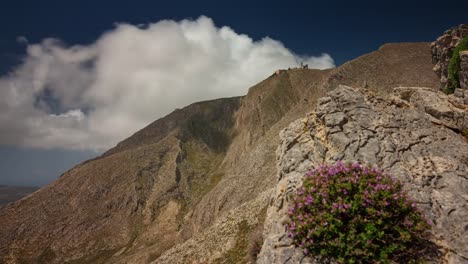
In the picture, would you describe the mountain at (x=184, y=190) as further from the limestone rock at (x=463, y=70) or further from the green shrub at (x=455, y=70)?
the limestone rock at (x=463, y=70)

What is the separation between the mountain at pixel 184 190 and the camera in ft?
151

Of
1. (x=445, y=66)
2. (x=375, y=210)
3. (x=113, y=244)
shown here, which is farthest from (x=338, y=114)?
(x=113, y=244)

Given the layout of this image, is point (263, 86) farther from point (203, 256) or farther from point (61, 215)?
point (203, 256)

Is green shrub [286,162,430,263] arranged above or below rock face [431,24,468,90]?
below

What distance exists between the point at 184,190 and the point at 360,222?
10132 centimetres

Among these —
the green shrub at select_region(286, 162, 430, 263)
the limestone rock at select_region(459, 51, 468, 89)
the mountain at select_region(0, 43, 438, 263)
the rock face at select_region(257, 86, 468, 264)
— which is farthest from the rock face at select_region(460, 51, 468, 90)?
the green shrub at select_region(286, 162, 430, 263)

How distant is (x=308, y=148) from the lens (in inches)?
619

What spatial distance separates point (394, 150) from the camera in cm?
1305

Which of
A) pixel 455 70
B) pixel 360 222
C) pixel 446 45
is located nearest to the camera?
pixel 360 222

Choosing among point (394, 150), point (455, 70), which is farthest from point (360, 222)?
point (455, 70)

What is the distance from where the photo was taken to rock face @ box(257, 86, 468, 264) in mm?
10445

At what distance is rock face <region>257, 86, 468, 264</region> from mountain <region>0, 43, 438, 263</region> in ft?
34.5

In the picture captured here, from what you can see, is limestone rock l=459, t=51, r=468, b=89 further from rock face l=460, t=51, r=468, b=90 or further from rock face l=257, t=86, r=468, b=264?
rock face l=257, t=86, r=468, b=264

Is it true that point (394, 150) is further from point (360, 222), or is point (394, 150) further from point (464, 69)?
point (464, 69)
